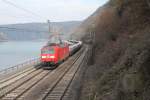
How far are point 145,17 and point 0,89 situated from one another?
1191 centimetres

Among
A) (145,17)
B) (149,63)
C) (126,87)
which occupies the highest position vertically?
(145,17)

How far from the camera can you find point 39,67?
41.8 metres

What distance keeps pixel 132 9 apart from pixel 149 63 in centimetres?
1656

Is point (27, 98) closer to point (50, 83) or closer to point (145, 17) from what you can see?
point (50, 83)

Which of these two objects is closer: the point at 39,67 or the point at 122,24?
the point at 122,24

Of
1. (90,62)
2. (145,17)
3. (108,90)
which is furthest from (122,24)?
(108,90)

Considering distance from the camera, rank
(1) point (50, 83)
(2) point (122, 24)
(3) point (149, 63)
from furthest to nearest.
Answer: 1. (2) point (122, 24)
2. (1) point (50, 83)
3. (3) point (149, 63)

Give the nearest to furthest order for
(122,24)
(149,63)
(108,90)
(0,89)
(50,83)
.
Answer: (149,63)
(108,90)
(0,89)
(50,83)
(122,24)

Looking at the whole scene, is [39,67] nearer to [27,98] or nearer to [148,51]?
[27,98]

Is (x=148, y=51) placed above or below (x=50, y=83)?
above

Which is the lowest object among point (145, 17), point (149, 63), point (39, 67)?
point (39, 67)

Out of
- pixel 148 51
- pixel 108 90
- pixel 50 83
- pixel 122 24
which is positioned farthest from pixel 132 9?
pixel 148 51

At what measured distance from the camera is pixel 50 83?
28.0m

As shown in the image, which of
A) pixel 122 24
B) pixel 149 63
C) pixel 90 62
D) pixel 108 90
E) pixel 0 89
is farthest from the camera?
pixel 90 62
